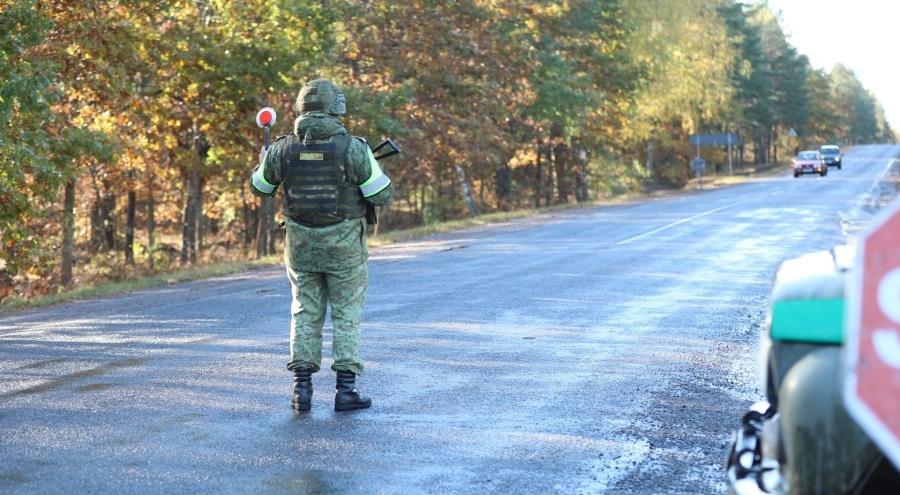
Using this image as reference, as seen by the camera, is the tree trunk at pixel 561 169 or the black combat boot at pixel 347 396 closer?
the black combat boot at pixel 347 396

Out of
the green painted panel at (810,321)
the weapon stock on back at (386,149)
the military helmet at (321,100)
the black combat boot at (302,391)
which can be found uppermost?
the military helmet at (321,100)

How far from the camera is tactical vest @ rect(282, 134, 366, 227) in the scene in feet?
23.2

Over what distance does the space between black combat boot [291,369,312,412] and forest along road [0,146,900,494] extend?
9 centimetres

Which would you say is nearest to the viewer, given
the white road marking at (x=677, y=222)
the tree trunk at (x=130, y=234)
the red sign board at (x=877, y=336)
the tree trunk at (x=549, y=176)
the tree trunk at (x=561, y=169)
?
the red sign board at (x=877, y=336)

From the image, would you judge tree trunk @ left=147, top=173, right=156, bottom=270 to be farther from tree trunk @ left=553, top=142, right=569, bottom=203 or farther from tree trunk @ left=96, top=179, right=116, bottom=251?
tree trunk @ left=553, top=142, right=569, bottom=203

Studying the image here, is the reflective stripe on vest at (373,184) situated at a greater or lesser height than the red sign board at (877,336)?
greater

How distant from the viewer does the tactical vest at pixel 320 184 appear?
23.2ft

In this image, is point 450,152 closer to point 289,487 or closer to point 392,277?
point 392,277

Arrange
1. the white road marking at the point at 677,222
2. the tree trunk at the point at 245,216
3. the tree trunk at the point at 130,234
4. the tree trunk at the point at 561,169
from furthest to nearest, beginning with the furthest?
the tree trunk at the point at 561,169
the tree trunk at the point at 245,216
the tree trunk at the point at 130,234
the white road marking at the point at 677,222

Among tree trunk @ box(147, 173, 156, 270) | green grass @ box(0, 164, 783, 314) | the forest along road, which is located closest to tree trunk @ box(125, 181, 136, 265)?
tree trunk @ box(147, 173, 156, 270)

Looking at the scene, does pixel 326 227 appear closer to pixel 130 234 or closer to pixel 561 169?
pixel 130 234

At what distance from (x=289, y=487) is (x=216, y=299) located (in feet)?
29.4

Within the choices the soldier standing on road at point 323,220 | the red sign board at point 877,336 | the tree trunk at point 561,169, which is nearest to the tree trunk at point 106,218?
the tree trunk at point 561,169

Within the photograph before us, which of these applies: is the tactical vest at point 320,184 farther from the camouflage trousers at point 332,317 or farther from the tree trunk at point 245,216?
the tree trunk at point 245,216
